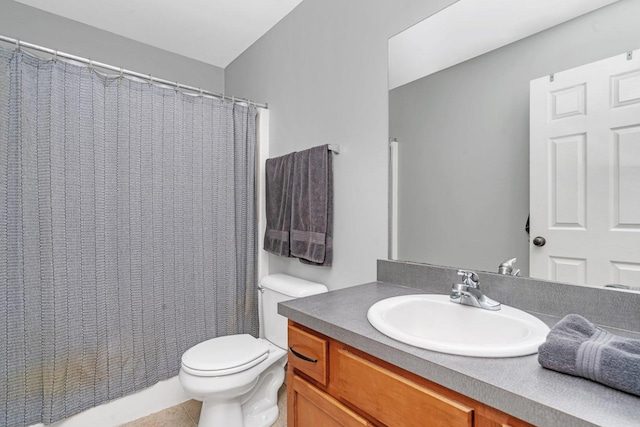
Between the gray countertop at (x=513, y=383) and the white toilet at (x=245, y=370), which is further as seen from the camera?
the white toilet at (x=245, y=370)

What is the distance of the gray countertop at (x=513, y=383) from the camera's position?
505 millimetres

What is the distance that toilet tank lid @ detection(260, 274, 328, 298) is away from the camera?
5.72 ft

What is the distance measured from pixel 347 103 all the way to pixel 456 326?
3.82 feet

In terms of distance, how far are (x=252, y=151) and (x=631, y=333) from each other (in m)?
2.04

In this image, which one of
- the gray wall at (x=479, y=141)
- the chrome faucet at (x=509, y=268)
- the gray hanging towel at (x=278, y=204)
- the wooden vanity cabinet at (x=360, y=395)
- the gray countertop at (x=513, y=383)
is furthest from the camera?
the gray hanging towel at (x=278, y=204)

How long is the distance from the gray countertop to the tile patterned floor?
1.20 metres

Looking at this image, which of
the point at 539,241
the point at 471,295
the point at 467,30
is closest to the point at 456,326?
the point at 471,295

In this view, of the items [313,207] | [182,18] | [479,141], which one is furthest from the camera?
[182,18]

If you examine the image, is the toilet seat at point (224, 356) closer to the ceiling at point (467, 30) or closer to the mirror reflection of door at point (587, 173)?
the mirror reflection of door at point (587, 173)

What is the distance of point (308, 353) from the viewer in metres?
1.01

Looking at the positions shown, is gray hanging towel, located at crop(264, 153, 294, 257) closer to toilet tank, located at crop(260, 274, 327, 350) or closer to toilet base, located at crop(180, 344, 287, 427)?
toilet tank, located at crop(260, 274, 327, 350)

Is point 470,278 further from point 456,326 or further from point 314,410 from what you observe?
point 314,410

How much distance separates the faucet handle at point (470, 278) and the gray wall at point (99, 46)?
8.82 feet

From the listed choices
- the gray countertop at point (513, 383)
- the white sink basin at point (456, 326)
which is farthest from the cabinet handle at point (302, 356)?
the white sink basin at point (456, 326)
